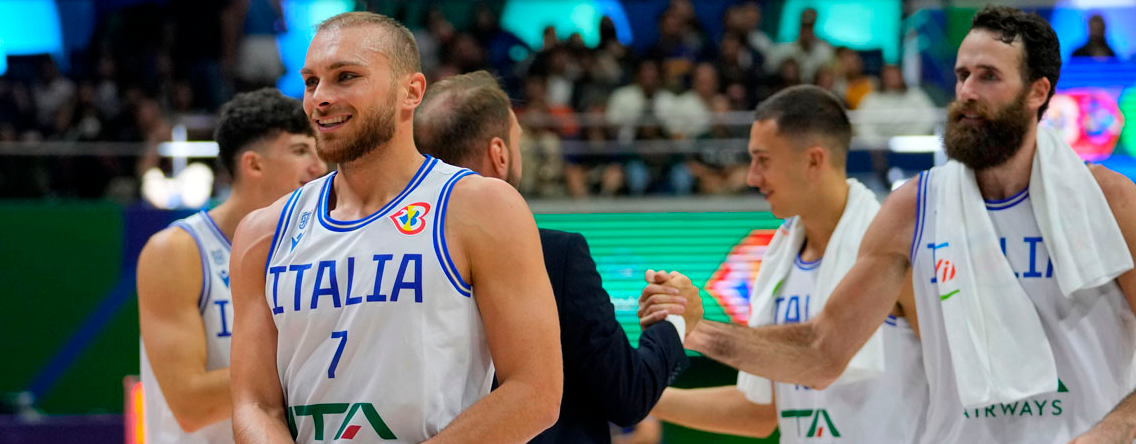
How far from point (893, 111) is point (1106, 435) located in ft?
28.8

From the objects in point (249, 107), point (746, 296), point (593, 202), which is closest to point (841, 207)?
point (249, 107)

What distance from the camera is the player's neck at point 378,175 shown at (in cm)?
312

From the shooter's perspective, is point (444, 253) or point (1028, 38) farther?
point (1028, 38)

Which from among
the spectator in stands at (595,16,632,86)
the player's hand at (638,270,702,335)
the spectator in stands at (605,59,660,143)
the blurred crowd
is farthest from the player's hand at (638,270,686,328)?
the spectator in stands at (595,16,632,86)

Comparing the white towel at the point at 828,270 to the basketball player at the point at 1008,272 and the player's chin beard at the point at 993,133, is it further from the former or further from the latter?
the player's chin beard at the point at 993,133

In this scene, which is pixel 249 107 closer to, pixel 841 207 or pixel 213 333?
pixel 213 333

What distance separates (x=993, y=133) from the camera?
4195 millimetres

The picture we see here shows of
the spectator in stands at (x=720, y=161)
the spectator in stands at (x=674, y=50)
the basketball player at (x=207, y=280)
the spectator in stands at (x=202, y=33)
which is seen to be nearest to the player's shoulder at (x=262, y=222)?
the basketball player at (x=207, y=280)

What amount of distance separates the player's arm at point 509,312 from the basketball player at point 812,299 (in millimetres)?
2350

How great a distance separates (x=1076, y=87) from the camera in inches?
431

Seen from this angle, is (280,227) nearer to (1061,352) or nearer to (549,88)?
(1061,352)

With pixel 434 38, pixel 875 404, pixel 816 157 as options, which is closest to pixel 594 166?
pixel 434 38

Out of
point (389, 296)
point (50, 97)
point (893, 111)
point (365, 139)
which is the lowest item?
point (50, 97)

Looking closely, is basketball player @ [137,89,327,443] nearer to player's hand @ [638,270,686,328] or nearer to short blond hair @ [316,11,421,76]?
short blond hair @ [316,11,421,76]
